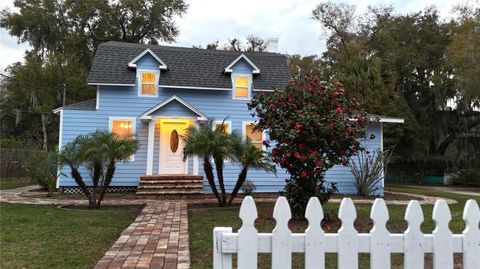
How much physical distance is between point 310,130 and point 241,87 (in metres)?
9.30

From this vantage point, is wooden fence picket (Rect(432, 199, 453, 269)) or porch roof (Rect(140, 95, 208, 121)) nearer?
wooden fence picket (Rect(432, 199, 453, 269))

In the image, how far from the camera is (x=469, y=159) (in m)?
26.9

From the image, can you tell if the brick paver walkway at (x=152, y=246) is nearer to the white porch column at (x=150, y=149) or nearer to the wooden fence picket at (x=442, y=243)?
the wooden fence picket at (x=442, y=243)

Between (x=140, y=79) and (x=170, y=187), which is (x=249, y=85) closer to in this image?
(x=140, y=79)

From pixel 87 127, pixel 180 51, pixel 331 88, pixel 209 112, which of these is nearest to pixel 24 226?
→ pixel 331 88

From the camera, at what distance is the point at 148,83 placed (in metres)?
15.4

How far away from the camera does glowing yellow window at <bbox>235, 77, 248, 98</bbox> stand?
16016 mm

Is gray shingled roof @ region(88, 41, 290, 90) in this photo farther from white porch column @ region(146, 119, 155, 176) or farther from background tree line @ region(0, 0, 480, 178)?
background tree line @ region(0, 0, 480, 178)

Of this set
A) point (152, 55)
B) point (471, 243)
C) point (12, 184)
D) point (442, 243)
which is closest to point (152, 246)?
point (442, 243)

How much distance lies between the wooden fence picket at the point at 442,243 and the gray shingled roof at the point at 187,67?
1334 centimetres

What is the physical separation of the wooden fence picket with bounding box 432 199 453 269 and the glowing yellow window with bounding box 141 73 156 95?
1373cm

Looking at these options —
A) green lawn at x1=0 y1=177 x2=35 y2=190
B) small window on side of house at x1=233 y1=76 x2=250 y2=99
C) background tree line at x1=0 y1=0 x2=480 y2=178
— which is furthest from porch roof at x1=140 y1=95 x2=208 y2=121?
background tree line at x1=0 y1=0 x2=480 y2=178

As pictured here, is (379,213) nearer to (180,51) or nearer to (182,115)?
(182,115)

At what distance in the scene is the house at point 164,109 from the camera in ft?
47.5
